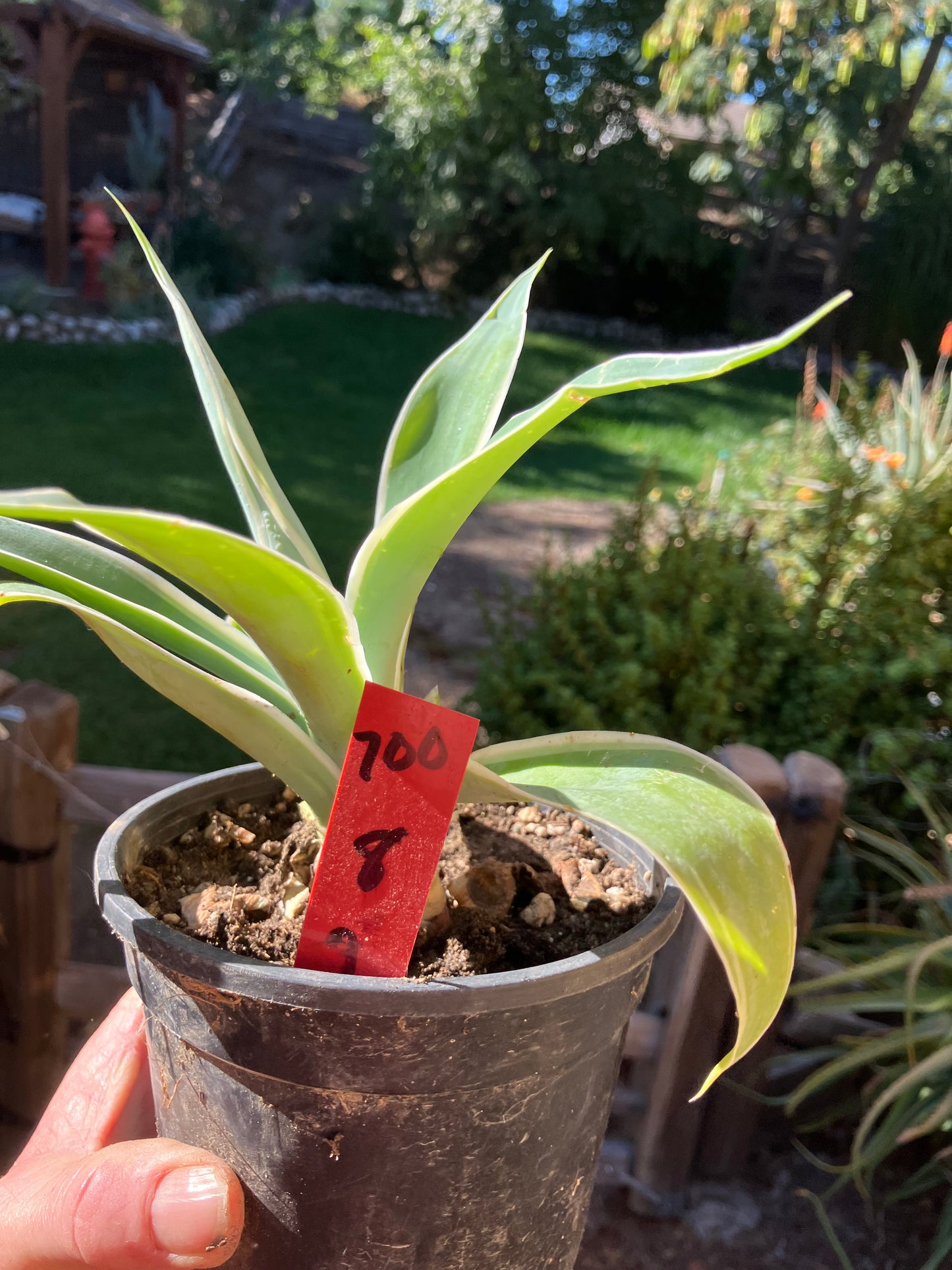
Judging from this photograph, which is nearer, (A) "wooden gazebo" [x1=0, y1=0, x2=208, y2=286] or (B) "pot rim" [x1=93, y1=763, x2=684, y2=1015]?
(B) "pot rim" [x1=93, y1=763, x2=684, y2=1015]

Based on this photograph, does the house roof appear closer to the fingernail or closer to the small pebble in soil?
the small pebble in soil

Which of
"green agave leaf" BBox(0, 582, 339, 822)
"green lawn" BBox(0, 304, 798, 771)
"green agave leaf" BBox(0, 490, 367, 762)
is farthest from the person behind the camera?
"green lawn" BBox(0, 304, 798, 771)

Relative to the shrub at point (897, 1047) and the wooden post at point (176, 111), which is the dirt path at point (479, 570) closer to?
the shrub at point (897, 1047)

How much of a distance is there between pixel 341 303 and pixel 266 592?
11.8m

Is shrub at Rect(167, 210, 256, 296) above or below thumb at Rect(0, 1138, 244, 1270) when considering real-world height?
above

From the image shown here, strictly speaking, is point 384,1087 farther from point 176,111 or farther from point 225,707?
point 176,111

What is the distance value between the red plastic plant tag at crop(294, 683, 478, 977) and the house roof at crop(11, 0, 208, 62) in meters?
9.10

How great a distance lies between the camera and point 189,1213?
2.14 ft

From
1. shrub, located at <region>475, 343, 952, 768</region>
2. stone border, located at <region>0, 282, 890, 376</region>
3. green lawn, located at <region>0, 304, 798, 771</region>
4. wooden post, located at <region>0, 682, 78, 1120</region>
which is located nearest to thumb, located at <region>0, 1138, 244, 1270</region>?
wooden post, located at <region>0, 682, 78, 1120</region>

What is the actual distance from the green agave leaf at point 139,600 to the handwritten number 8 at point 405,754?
6.3 inches

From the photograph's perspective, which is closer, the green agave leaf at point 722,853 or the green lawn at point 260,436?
the green agave leaf at point 722,853

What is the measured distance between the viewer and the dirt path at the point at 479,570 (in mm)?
3410

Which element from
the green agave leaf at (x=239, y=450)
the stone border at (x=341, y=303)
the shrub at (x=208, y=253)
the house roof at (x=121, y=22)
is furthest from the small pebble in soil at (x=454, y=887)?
the shrub at (x=208, y=253)

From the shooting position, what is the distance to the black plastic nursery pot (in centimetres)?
64
